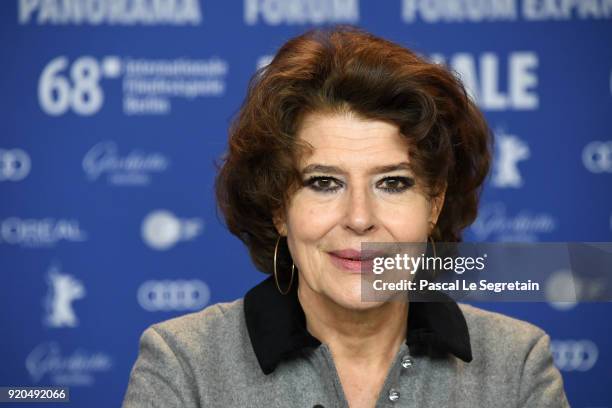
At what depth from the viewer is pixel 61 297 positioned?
11.8 ft

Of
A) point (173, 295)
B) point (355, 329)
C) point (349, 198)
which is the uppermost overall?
point (349, 198)

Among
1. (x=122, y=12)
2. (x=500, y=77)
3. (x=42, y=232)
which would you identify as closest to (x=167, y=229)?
(x=42, y=232)

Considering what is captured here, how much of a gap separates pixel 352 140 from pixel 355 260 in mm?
250

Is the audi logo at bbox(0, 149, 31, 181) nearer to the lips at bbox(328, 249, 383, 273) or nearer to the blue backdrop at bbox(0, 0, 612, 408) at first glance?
the blue backdrop at bbox(0, 0, 612, 408)

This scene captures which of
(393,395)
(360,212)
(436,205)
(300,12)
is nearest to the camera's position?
(360,212)

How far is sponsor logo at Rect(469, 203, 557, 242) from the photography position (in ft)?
11.9

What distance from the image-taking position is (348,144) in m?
1.89

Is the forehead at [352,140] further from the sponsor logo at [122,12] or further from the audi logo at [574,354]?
the audi logo at [574,354]

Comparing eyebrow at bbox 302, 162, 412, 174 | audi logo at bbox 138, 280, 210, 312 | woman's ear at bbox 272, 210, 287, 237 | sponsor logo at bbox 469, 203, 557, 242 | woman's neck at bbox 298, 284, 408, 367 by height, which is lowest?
audi logo at bbox 138, 280, 210, 312

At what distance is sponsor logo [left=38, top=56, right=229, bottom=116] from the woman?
4.97 feet

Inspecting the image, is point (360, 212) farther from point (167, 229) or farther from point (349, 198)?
point (167, 229)

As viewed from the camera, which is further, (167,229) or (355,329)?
(167,229)

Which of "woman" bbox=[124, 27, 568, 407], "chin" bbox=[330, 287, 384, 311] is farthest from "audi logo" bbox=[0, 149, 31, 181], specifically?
"chin" bbox=[330, 287, 384, 311]

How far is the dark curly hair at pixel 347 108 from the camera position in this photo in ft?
6.29
